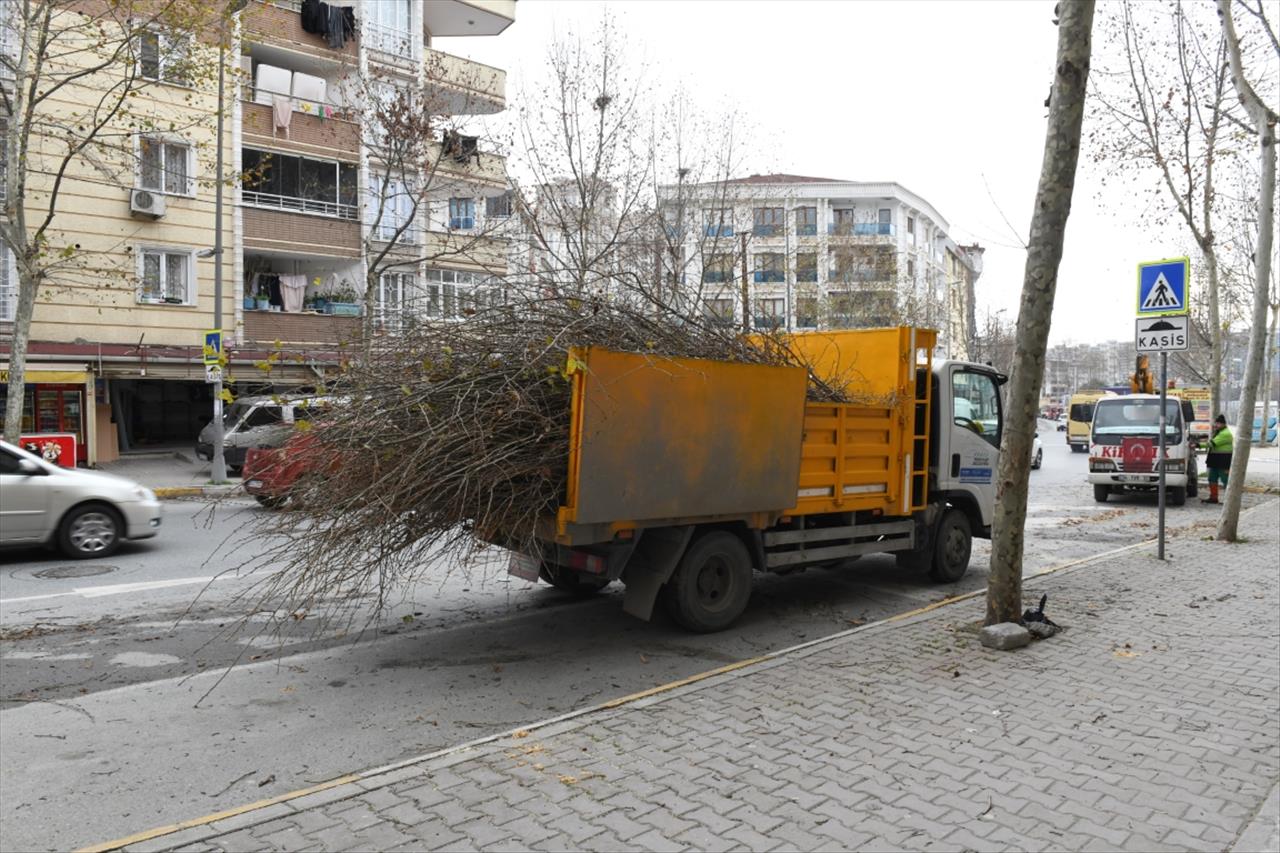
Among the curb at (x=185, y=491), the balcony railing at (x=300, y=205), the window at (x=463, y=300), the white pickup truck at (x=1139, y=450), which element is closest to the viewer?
the window at (x=463, y=300)

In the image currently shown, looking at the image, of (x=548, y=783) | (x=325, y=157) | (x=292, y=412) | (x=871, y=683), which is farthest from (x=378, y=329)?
(x=325, y=157)

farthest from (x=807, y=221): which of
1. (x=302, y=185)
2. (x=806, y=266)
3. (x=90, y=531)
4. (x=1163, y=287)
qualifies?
(x=90, y=531)

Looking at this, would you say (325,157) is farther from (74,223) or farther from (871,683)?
(871,683)

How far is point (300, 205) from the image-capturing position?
26.9 meters

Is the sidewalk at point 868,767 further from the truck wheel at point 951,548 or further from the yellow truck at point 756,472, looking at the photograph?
the truck wheel at point 951,548

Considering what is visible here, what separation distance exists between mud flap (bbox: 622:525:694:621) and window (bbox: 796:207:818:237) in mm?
48308

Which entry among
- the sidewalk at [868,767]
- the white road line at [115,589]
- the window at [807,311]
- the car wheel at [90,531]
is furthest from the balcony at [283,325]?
the sidewalk at [868,767]

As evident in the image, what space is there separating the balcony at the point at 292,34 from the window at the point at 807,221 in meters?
31.1

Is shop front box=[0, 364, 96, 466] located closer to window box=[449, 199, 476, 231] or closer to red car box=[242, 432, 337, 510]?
window box=[449, 199, 476, 231]

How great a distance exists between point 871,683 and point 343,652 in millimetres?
3713

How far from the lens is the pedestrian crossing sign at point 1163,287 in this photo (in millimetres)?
10445

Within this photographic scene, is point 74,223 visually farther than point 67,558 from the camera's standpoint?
Yes

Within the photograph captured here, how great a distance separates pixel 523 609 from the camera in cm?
807

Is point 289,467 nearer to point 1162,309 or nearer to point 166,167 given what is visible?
point 1162,309
